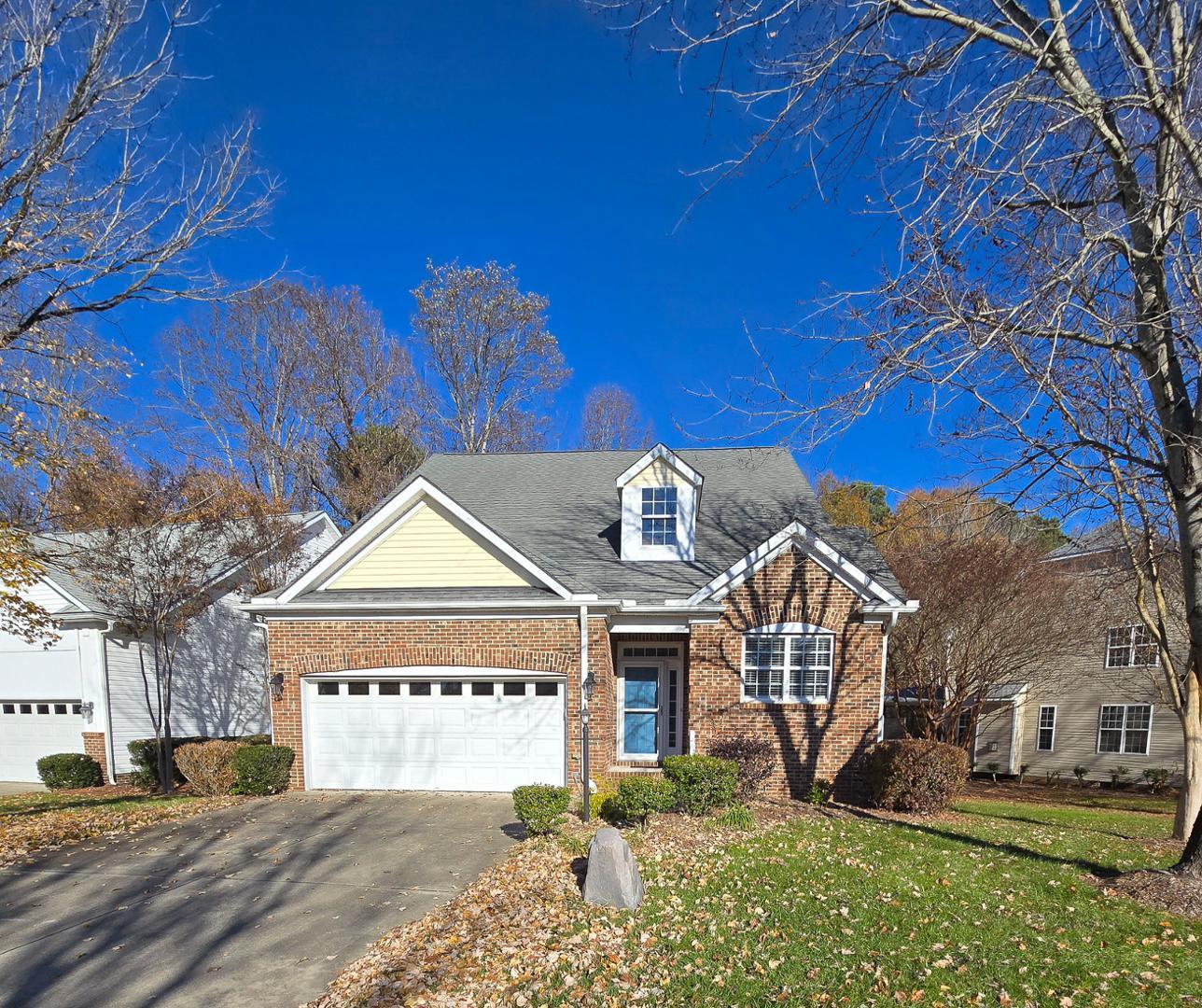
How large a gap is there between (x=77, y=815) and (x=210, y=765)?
6.04 feet

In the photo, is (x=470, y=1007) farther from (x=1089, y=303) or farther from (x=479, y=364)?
(x=479, y=364)

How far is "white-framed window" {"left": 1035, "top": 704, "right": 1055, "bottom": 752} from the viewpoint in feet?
64.4

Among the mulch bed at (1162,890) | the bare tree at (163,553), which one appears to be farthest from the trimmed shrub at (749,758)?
the bare tree at (163,553)

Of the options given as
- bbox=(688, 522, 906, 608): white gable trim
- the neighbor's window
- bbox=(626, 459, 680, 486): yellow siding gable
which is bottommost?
bbox=(688, 522, 906, 608): white gable trim

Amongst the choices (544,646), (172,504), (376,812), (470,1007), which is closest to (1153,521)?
(544,646)

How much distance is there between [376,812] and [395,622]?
298 centimetres

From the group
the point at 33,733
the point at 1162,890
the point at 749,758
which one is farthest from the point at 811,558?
the point at 33,733

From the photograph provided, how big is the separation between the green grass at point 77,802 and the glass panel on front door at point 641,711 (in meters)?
8.12

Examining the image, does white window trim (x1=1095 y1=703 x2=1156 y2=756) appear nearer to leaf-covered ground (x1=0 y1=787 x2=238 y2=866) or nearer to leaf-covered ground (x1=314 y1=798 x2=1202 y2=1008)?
leaf-covered ground (x1=314 y1=798 x2=1202 y2=1008)

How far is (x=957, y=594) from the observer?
1473 centimetres

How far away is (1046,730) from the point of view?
1981cm

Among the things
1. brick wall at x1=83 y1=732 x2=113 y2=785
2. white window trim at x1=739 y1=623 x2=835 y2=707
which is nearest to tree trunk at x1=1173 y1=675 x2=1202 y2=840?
white window trim at x1=739 y1=623 x2=835 y2=707

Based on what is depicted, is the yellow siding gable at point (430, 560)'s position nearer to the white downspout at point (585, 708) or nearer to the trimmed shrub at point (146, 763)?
the white downspout at point (585, 708)

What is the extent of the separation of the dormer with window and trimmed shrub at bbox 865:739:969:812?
5076 mm
